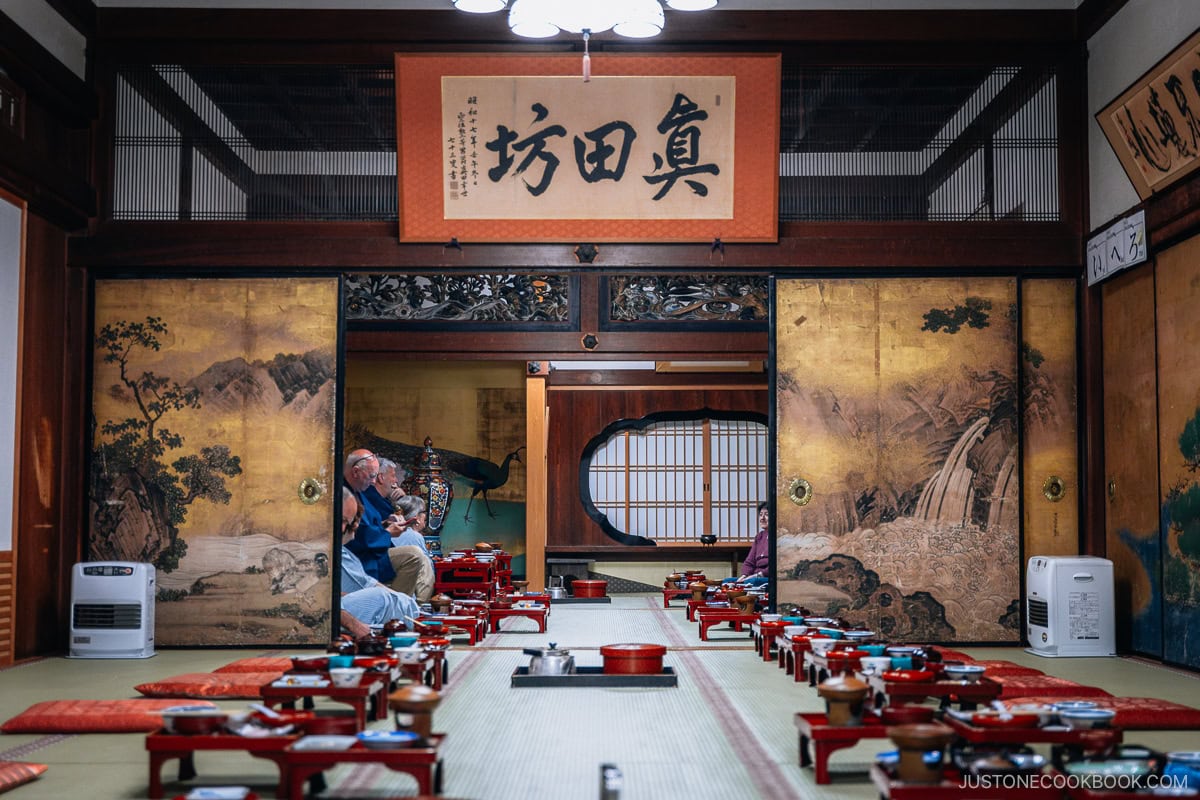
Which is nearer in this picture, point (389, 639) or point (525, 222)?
point (389, 639)

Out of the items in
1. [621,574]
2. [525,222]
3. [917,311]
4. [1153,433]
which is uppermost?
[525,222]

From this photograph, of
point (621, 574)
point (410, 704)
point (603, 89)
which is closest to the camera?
point (410, 704)

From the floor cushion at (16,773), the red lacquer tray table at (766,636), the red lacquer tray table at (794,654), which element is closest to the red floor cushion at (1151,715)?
the red lacquer tray table at (794,654)

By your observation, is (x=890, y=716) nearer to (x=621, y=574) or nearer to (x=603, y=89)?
(x=603, y=89)

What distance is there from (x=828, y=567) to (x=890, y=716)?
3401 mm

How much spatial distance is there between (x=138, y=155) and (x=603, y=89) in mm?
2595

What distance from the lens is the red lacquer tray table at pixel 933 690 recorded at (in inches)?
147

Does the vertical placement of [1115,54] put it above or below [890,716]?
above

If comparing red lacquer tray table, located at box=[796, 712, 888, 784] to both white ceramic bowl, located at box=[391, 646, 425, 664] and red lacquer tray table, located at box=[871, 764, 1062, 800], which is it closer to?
red lacquer tray table, located at box=[871, 764, 1062, 800]

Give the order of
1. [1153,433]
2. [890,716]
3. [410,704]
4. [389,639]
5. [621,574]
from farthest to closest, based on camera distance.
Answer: [621,574], [1153,433], [389,639], [890,716], [410,704]

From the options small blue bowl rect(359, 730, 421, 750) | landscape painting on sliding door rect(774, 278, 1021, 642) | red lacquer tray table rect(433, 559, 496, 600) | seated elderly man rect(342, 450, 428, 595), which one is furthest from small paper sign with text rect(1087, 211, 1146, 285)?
red lacquer tray table rect(433, 559, 496, 600)

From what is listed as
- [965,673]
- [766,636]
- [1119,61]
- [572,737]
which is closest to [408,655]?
[572,737]

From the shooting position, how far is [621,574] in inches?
477

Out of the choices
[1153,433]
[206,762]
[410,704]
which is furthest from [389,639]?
[1153,433]
